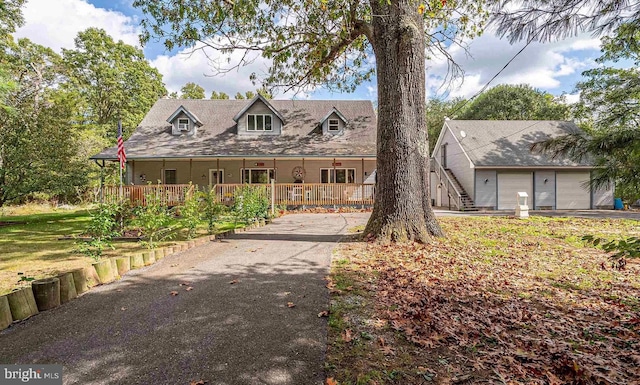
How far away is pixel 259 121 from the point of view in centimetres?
1939

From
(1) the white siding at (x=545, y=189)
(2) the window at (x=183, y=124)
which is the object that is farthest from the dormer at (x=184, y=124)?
(1) the white siding at (x=545, y=189)

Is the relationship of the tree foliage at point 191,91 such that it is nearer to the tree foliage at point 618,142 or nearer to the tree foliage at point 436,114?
the tree foliage at point 436,114

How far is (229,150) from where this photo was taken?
17.2m

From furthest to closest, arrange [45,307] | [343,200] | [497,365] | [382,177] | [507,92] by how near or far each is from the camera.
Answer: [507,92]
[343,200]
[382,177]
[45,307]
[497,365]

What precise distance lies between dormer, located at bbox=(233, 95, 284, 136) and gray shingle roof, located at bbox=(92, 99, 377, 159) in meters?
0.48

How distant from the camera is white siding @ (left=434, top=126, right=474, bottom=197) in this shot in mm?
19700

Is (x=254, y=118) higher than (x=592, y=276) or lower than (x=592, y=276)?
higher

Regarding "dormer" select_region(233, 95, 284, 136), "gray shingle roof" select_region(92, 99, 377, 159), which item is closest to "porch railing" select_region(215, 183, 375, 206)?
"gray shingle roof" select_region(92, 99, 377, 159)

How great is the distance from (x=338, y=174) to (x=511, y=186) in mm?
11345

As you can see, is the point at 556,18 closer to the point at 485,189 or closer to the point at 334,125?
the point at 334,125

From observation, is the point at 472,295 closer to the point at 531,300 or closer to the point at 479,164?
the point at 531,300

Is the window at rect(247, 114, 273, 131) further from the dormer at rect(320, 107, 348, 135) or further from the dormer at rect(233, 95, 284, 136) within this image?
the dormer at rect(320, 107, 348, 135)

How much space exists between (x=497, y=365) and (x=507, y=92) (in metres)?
38.1

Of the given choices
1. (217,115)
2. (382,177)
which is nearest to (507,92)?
(217,115)
